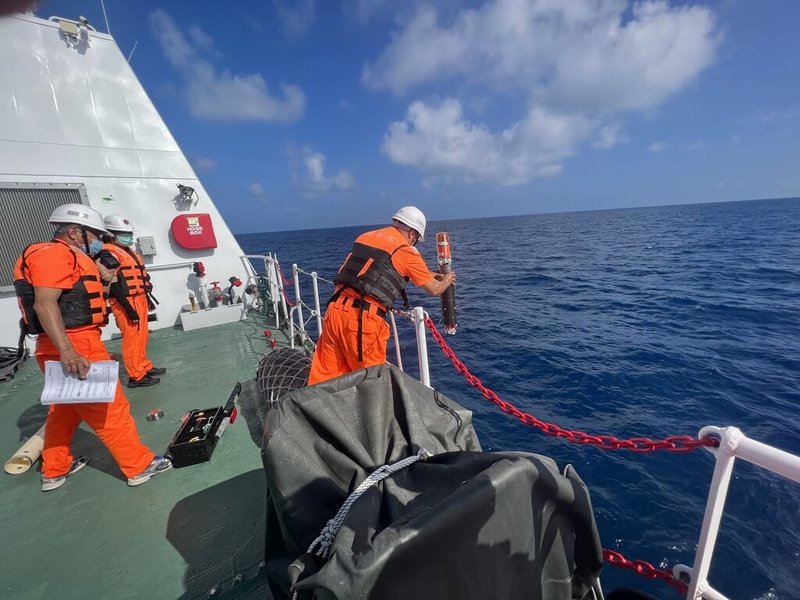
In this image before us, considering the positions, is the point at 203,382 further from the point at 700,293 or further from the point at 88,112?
the point at 700,293

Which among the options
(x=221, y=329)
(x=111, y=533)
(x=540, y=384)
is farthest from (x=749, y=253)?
(x=111, y=533)

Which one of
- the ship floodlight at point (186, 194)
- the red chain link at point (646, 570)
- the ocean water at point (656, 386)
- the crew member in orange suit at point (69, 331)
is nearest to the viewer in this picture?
the red chain link at point (646, 570)

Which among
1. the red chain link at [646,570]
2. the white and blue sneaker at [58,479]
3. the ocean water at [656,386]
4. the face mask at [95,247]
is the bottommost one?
the ocean water at [656,386]

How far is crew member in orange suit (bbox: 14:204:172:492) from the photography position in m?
2.34

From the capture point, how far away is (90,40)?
585cm

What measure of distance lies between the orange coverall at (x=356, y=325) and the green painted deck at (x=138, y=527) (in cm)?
97

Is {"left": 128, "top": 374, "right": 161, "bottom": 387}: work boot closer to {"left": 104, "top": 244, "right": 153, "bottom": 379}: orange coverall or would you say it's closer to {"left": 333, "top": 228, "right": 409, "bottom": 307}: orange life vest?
{"left": 104, "top": 244, "right": 153, "bottom": 379}: orange coverall

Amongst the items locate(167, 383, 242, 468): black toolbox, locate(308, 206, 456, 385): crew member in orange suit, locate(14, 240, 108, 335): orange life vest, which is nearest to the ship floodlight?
locate(14, 240, 108, 335): orange life vest

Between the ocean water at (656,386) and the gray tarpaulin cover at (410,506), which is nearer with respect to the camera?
the gray tarpaulin cover at (410,506)

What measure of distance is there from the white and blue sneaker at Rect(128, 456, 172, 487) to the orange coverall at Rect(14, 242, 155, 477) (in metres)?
0.04

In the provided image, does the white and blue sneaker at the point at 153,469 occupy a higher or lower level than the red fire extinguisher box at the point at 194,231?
lower

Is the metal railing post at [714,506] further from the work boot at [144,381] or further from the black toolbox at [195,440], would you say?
the work boot at [144,381]

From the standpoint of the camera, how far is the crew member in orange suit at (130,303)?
13.2 feet

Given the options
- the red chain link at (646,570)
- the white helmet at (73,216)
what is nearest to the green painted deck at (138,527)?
the red chain link at (646,570)
